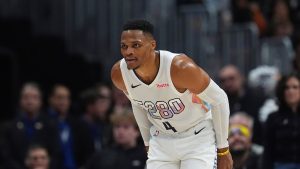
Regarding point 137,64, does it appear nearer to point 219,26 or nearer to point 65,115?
point 65,115

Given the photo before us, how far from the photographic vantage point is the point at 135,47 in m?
7.46

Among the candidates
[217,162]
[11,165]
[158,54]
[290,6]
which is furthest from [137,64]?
[290,6]

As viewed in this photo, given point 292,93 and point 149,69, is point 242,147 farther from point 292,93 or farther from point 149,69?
point 149,69

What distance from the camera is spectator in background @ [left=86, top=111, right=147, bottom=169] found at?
36.0ft

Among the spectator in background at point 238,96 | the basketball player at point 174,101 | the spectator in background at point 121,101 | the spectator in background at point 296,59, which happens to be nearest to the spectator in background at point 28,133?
the spectator in background at point 121,101

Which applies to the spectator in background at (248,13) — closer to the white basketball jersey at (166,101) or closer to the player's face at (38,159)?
the player's face at (38,159)

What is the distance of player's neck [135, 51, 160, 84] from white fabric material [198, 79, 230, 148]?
0.41 m

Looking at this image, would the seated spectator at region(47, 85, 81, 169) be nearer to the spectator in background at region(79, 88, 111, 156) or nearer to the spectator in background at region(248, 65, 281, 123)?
the spectator in background at region(79, 88, 111, 156)

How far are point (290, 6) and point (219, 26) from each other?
5.22ft

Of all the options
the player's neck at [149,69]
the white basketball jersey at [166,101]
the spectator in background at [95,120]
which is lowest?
the spectator in background at [95,120]

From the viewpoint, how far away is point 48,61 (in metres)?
14.6

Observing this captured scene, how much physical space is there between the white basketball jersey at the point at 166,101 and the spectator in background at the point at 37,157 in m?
3.19

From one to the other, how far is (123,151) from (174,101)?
3.46m

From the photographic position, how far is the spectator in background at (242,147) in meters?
10.2
